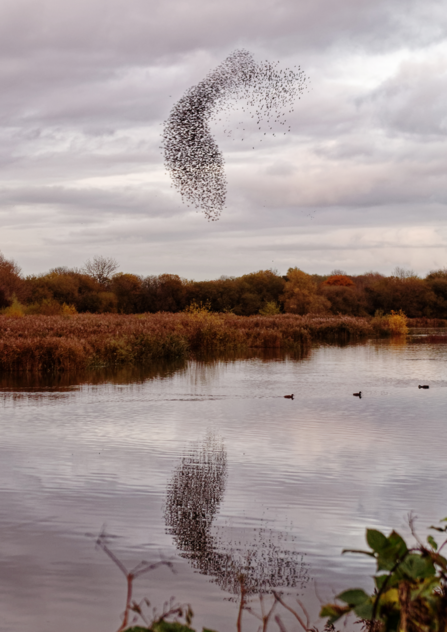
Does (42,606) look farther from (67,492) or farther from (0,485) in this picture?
(0,485)

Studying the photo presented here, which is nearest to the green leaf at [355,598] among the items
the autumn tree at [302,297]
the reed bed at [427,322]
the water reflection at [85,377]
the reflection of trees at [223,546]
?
the reflection of trees at [223,546]

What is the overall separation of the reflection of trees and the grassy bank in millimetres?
14917

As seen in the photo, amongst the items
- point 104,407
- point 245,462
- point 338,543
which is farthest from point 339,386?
point 338,543

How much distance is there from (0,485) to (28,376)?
13.6m

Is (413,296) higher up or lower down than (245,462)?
higher up

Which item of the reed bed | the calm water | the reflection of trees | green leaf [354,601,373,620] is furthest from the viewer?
the reed bed

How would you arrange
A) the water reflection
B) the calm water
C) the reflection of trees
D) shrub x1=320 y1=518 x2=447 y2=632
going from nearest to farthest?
shrub x1=320 y1=518 x2=447 y2=632 → the calm water → the reflection of trees → the water reflection

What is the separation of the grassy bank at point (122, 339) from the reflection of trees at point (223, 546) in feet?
48.9

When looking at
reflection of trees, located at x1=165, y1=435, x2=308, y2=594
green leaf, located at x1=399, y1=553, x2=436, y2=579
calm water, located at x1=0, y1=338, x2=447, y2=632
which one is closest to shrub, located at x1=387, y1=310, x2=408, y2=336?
calm water, located at x1=0, y1=338, x2=447, y2=632

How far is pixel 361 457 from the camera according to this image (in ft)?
33.1

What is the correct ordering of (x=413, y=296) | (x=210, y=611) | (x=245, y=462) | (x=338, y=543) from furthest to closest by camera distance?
(x=413, y=296)
(x=245, y=462)
(x=338, y=543)
(x=210, y=611)

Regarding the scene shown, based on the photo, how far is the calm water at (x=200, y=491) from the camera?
5.12 metres

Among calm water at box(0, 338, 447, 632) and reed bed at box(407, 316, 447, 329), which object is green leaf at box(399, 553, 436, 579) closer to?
calm water at box(0, 338, 447, 632)

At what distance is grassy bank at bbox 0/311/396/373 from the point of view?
22.3 metres
